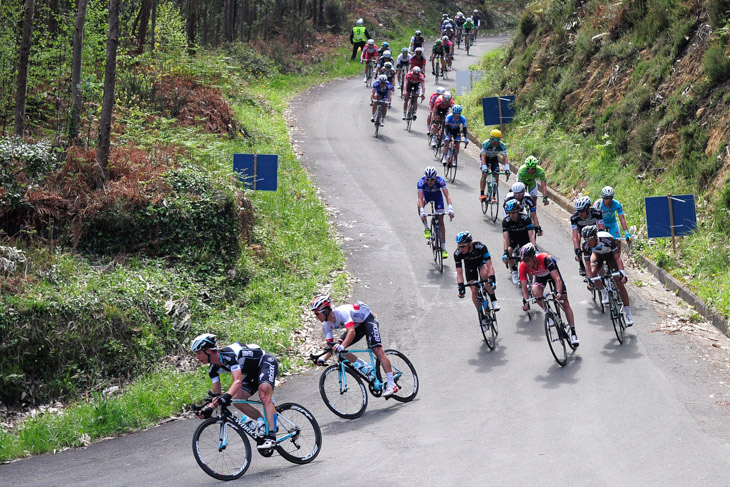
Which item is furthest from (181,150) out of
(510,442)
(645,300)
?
(510,442)

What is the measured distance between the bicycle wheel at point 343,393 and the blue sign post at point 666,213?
8.37 metres

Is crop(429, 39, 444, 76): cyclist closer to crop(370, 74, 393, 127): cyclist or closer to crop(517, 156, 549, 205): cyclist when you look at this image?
crop(370, 74, 393, 127): cyclist

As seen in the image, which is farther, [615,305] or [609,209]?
[609,209]

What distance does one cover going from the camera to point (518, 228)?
16.0 m

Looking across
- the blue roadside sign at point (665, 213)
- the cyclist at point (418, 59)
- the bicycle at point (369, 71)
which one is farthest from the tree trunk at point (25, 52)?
the bicycle at point (369, 71)

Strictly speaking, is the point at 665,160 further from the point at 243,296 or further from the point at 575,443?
the point at 575,443

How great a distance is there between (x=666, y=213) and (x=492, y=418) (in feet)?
26.7

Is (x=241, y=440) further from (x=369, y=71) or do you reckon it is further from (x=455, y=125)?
(x=369, y=71)

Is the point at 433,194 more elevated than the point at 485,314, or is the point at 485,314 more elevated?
the point at 433,194

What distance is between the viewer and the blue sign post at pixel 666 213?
17.0 meters

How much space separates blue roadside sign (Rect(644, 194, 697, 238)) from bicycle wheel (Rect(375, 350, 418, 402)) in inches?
292

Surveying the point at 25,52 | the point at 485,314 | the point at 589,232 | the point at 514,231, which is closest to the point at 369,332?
the point at 485,314

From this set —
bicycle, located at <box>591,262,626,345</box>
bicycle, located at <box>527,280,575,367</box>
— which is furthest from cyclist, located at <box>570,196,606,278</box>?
bicycle, located at <box>527,280,575,367</box>

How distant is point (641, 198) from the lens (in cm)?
2031
